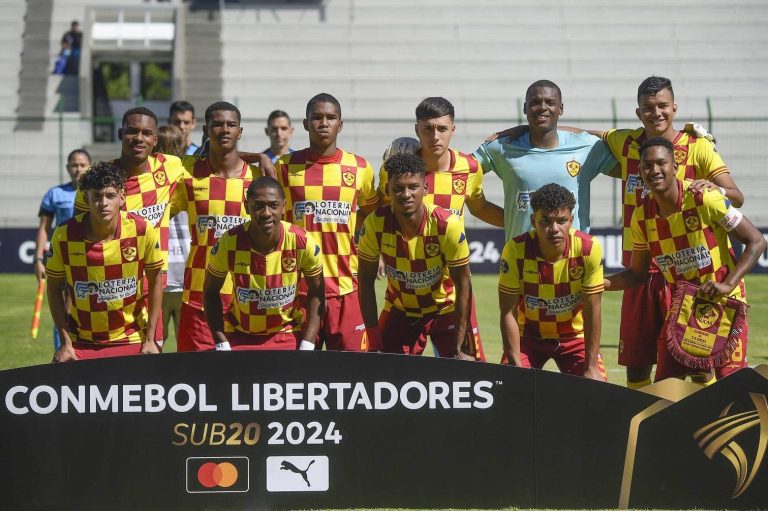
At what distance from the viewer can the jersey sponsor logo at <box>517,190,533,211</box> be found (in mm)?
6734

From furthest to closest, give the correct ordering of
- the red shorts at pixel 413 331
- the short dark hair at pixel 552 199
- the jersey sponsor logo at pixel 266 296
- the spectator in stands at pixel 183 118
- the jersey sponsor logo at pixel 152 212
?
the spectator in stands at pixel 183 118, the jersey sponsor logo at pixel 152 212, the red shorts at pixel 413 331, the jersey sponsor logo at pixel 266 296, the short dark hair at pixel 552 199

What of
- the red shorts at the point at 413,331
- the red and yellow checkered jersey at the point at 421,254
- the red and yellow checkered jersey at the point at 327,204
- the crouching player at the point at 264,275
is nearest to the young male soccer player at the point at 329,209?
the red and yellow checkered jersey at the point at 327,204

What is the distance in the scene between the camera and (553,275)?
601 cm

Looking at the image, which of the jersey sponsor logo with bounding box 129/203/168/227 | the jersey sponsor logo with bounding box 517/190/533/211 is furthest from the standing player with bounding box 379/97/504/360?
the jersey sponsor logo with bounding box 129/203/168/227

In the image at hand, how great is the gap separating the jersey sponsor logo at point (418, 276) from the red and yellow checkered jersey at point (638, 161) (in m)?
1.29

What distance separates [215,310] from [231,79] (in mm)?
21633

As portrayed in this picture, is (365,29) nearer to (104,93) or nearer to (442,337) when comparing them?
(104,93)

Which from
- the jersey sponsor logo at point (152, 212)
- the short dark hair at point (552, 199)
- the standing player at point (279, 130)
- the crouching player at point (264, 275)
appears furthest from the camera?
the standing player at point (279, 130)

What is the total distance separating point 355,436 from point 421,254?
1351 millimetres

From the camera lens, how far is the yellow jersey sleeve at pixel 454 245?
6.02 metres

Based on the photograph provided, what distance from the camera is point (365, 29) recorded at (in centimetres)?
2814

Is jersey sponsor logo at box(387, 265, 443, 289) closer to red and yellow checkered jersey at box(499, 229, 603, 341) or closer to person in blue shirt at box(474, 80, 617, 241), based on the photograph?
red and yellow checkered jersey at box(499, 229, 603, 341)

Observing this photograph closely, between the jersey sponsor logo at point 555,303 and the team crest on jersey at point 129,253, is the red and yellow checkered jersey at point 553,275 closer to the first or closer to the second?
the jersey sponsor logo at point 555,303

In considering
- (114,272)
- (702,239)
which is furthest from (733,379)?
(114,272)
